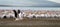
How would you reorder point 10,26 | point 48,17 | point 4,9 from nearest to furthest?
point 10,26
point 48,17
point 4,9

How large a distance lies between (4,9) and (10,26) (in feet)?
1.27

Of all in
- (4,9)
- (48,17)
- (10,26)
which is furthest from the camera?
(4,9)

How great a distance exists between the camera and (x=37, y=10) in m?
1.34

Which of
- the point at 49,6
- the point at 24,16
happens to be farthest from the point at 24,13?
the point at 49,6

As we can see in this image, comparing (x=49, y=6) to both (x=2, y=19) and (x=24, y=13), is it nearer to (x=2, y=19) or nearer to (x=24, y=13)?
A: (x=24, y=13)

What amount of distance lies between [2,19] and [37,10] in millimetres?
501

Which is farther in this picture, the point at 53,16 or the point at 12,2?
the point at 12,2

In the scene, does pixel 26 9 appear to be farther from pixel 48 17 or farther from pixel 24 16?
pixel 48 17

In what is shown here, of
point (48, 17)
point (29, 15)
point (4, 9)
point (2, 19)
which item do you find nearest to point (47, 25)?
point (48, 17)

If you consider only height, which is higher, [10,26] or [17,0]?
[17,0]

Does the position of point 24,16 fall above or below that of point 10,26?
above

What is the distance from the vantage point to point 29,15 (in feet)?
3.80

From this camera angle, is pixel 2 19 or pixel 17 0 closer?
pixel 2 19

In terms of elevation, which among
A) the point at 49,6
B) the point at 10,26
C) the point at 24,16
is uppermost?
the point at 49,6
